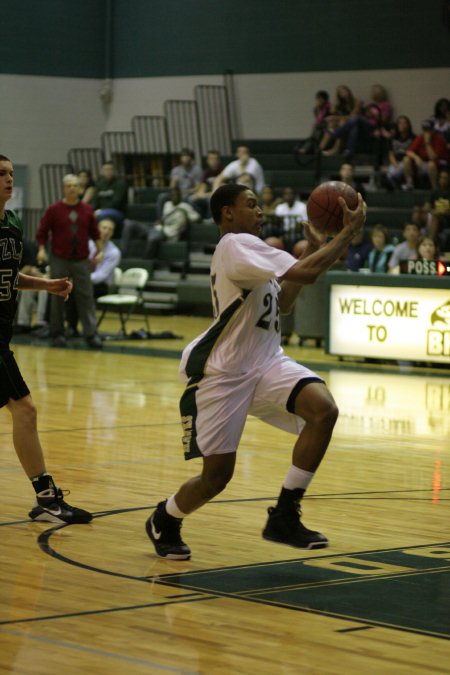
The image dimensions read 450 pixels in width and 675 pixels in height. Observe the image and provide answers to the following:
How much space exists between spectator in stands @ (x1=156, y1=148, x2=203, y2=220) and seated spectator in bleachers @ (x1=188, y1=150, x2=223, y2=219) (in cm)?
29

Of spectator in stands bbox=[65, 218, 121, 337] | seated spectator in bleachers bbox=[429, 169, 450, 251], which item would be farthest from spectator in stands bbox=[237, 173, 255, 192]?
spectator in stands bbox=[65, 218, 121, 337]

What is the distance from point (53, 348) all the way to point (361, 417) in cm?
628

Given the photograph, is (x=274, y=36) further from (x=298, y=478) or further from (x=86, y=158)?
(x=298, y=478)

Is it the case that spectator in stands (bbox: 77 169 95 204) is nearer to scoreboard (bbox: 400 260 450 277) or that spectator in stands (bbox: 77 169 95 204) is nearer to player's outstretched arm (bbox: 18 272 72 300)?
scoreboard (bbox: 400 260 450 277)

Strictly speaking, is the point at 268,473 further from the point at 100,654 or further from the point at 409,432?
the point at 100,654

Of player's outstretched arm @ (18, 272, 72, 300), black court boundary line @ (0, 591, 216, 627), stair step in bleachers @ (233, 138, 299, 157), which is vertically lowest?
black court boundary line @ (0, 591, 216, 627)

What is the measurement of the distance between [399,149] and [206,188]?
357 centimetres

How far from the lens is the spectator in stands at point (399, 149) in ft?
68.4

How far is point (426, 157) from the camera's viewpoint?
2059 centimetres

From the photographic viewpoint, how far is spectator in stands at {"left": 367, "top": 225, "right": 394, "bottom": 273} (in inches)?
635

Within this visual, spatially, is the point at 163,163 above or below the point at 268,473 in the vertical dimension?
above

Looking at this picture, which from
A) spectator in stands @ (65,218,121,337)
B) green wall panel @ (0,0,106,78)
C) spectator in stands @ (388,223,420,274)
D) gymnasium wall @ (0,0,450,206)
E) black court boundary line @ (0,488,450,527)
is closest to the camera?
black court boundary line @ (0,488,450,527)

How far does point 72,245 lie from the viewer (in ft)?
51.1

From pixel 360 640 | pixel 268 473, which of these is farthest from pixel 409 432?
pixel 360 640
